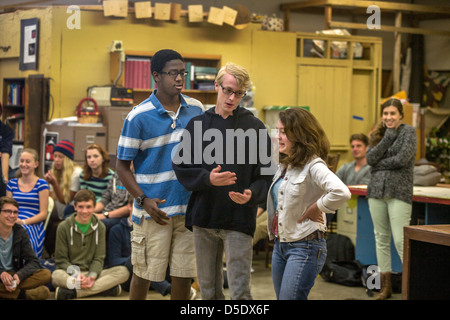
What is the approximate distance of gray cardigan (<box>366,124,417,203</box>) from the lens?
465 centimetres

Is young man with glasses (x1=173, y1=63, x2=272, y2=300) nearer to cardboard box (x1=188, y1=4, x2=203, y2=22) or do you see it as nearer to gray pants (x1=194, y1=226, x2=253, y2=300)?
gray pants (x1=194, y1=226, x2=253, y2=300)

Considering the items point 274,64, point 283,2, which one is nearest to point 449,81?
point 283,2

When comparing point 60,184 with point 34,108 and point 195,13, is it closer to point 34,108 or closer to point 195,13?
point 34,108

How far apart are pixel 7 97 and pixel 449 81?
21.3 ft

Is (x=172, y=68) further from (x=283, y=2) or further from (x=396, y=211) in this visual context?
(x=283, y=2)

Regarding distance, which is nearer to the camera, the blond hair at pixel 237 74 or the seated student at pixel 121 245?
the blond hair at pixel 237 74

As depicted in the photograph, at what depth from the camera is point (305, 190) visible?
2.65 m

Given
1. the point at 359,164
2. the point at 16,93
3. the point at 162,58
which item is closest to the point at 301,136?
the point at 162,58

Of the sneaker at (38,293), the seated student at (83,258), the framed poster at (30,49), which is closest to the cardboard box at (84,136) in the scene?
the framed poster at (30,49)

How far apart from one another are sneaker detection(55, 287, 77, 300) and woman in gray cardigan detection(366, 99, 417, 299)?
2273 mm

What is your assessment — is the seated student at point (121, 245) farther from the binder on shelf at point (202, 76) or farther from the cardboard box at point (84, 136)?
the binder on shelf at point (202, 76)

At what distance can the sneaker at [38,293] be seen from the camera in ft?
15.1

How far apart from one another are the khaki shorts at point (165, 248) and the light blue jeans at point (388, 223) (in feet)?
7.81

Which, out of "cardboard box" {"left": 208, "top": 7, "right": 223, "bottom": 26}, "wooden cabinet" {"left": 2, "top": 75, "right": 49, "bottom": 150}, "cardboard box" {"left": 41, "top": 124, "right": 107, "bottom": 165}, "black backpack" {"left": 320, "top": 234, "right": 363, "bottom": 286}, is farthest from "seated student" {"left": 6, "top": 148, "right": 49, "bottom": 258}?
"cardboard box" {"left": 208, "top": 7, "right": 223, "bottom": 26}
